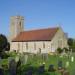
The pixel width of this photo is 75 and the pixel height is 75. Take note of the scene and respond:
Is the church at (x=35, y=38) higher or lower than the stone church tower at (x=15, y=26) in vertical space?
lower

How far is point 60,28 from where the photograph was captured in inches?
2269

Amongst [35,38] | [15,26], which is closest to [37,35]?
[35,38]

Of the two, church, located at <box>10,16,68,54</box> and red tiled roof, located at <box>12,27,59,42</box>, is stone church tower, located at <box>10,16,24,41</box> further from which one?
red tiled roof, located at <box>12,27,59,42</box>

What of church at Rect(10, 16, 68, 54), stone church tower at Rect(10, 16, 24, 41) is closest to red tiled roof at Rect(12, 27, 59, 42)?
church at Rect(10, 16, 68, 54)

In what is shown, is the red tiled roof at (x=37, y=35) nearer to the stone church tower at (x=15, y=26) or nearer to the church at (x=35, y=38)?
the church at (x=35, y=38)

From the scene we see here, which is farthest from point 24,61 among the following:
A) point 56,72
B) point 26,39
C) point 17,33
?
point 17,33

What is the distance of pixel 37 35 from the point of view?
2372 inches

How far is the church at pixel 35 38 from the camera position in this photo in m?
55.7

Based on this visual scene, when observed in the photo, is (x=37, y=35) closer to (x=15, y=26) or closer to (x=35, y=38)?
(x=35, y=38)

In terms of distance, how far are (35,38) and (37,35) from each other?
92 cm

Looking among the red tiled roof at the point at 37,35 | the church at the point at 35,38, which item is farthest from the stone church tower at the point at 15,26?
the red tiled roof at the point at 37,35

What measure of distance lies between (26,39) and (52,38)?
9990mm

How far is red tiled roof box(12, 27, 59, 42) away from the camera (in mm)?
56175

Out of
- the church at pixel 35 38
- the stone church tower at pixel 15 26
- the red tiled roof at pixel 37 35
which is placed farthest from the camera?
the stone church tower at pixel 15 26
